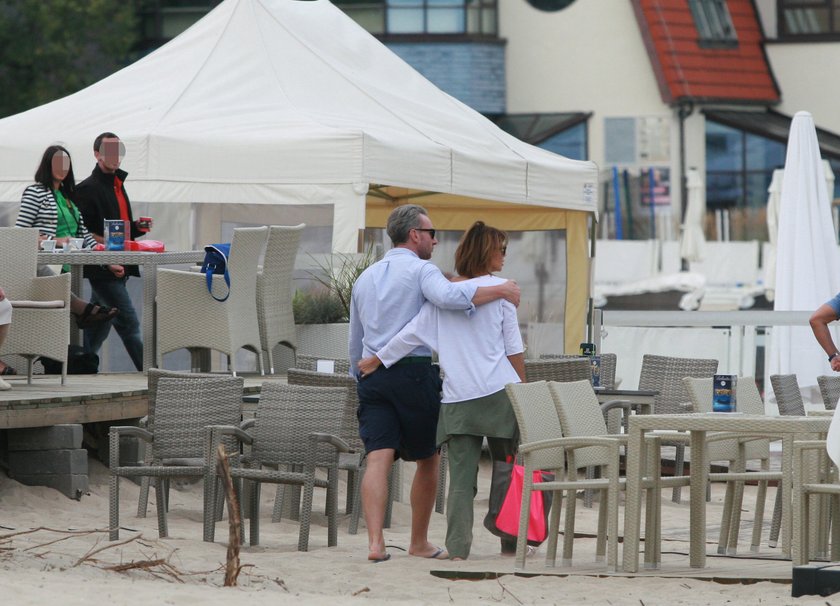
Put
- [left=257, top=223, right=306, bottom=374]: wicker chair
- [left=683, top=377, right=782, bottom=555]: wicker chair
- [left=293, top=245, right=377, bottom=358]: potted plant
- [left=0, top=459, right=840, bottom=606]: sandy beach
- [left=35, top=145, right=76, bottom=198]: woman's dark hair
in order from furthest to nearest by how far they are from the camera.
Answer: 1. [left=293, top=245, right=377, bottom=358]: potted plant
2. [left=257, top=223, right=306, bottom=374]: wicker chair
3. [left=35, top=145, right=76, bottom=198]: woman's dark hair
4. [left=683, top=377, right=782, bottom=555]: wicker chair
5. [left=0, top=459, right=840, bottom=606]: sandy beach

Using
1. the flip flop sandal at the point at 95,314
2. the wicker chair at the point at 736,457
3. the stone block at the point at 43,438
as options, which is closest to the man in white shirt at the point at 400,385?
the wicker chair at the point at 736,457

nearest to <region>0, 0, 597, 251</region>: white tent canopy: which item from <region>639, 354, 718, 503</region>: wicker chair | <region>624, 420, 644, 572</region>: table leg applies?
<region>639, 354, 718, 503</region>: wicker chair

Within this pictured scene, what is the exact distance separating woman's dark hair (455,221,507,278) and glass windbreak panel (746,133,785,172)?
77.7 ft

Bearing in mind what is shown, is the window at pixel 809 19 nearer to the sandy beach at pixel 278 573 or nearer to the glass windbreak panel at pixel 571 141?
the glass windbreak panel at pixel 571 141

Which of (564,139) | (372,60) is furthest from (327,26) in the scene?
(564,139)

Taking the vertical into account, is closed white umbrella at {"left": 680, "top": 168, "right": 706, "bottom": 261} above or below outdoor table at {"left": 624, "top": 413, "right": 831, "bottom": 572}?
above

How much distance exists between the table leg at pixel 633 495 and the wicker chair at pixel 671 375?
14.5 ft

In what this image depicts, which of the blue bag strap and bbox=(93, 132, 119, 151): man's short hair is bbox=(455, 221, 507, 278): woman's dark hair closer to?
the blue bag strap

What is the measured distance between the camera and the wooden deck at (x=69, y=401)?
31.5 feet

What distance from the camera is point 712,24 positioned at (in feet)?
102

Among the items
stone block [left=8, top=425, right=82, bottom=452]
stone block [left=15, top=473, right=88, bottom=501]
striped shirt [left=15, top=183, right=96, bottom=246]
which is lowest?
stone block [left=15, top=473, right=88, bottom=501]

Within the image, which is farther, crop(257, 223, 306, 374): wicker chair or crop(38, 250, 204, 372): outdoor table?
crop(257, 223, 306, 374): wicker chair

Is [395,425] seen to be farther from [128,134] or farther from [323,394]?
[128,134]

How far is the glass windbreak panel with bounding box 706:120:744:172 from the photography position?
102 feet
